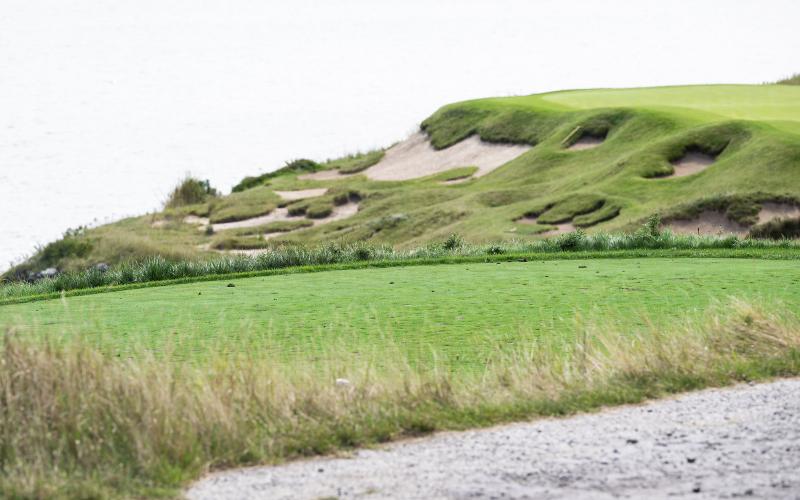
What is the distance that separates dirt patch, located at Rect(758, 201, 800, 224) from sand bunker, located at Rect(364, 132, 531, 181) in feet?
67.8

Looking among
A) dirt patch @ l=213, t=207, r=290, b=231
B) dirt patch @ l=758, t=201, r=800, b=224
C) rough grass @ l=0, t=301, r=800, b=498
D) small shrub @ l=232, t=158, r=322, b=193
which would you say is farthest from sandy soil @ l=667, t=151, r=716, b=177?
small shrub @ l=232, t=158, r=322, b=193

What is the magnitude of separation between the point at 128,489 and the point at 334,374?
2258 millimetres

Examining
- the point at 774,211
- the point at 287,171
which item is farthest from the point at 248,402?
the point at 287,171

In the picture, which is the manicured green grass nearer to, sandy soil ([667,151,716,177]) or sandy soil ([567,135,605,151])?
sandy soil ([567,135,605,151])

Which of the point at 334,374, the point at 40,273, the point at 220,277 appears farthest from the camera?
the point at 40,273

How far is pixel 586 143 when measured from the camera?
45469 millimetres

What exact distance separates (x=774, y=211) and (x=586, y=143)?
16826mm

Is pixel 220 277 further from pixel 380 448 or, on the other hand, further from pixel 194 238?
pixel 194 238

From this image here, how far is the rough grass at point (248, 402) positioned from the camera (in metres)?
6.16

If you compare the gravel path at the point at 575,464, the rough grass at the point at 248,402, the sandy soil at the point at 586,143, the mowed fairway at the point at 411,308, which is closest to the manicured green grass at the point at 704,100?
the sandy soil at the point at 586,143

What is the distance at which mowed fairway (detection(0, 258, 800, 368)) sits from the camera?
31.9 ft

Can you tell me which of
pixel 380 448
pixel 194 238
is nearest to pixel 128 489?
pixel 380 448

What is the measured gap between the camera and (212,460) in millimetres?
6270

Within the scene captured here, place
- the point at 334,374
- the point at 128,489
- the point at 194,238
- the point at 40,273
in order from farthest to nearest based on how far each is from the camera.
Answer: the point at 194,238 → the point at 40,273 → the point at 334,374 → the point at 128,489
